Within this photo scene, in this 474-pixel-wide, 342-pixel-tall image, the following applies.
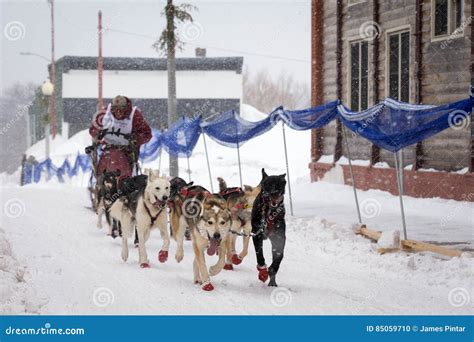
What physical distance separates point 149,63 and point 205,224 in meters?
38.9

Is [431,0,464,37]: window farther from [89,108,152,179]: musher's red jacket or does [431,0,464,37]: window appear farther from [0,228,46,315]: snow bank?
[0,228,46,315]: snow bank

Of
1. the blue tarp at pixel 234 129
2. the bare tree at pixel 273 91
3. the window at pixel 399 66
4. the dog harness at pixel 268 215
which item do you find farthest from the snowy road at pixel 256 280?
the bare tree at pixel 273 91

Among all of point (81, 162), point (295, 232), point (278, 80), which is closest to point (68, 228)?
point (295, 232)

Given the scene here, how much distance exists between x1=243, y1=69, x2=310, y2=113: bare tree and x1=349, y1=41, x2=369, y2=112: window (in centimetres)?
6725

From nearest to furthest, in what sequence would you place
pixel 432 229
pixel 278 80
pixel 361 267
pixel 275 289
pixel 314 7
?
pixel 275 289 < pixel 361 267 < pixel 432 229 < pixel 314 7 < pixel 278 80

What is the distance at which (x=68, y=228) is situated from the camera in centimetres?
1197

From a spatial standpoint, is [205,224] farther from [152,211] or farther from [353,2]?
[353,2]

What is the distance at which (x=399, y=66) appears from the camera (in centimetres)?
1623

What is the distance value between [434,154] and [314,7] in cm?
721

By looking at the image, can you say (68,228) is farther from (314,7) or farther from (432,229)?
(314,7)

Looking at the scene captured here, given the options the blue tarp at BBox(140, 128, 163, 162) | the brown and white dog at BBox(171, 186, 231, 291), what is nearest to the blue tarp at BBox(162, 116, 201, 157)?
the blue tarp at BBox(140, 128, 163, 162)

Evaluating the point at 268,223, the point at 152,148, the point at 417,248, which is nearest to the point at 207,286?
the point at 268,223

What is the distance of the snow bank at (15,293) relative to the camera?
5129mm

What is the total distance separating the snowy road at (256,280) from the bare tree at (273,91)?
3007 inches
